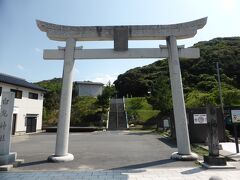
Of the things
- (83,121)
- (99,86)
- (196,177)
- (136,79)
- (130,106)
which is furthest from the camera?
(136,79)

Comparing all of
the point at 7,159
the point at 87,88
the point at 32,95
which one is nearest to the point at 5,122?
the point at 7,159

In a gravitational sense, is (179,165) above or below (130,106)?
below

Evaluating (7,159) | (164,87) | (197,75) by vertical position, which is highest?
(197,75)

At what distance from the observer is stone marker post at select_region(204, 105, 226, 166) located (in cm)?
874

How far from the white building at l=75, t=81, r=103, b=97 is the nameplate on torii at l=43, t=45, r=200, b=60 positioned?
1813 inches

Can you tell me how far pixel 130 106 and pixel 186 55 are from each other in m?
32.5

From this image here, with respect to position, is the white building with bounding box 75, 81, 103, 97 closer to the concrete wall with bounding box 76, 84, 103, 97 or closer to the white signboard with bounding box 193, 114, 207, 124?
the concrete wall with bounding box 76, 84, 103, 97

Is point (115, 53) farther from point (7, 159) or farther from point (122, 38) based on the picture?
point (7, 159)

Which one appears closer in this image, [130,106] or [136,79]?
[130,106]

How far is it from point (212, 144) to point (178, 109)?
2234 millimetres

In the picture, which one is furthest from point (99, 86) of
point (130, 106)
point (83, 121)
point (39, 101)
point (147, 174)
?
point (147, 174)

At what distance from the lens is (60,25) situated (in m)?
11.3

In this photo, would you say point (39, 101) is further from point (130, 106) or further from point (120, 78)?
point (120, 78)

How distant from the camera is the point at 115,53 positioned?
1116cm
